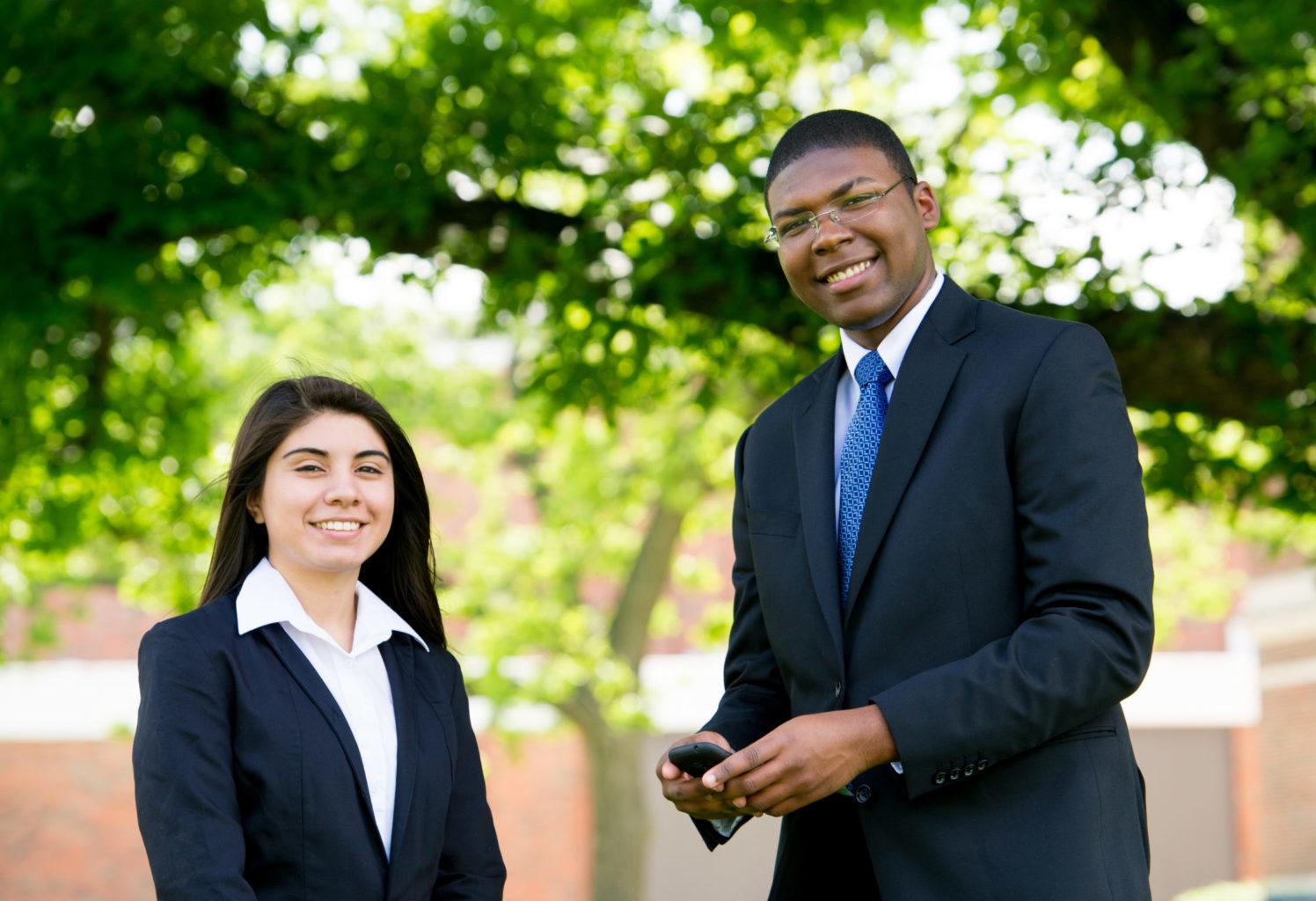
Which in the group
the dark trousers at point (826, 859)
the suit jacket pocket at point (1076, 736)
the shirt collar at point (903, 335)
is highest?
the shirt collar at point (903, 335)

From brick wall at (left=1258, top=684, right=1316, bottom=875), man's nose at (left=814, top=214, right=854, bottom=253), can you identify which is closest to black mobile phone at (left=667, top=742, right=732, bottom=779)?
man's nose at (left=814, top=214, right=854, bottom=253)

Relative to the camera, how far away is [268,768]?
104 inches

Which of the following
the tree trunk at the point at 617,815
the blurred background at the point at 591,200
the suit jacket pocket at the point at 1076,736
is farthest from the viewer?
the tree trunk at the point at 617,815

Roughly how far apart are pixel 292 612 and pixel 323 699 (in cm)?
18

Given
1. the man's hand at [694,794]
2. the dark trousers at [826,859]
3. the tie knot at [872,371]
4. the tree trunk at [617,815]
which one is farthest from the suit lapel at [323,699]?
the tree trunk at [617,815]

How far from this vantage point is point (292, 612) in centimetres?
282

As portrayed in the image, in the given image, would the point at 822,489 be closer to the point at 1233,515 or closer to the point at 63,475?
the point at 1233,515

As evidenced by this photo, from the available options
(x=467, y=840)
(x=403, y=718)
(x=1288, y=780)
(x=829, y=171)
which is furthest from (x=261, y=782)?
(x=1288, y=780)

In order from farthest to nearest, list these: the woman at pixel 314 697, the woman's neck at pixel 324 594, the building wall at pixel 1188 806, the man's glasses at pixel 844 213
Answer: the building wall at pixel 1188 806 → the woman's neck at pixel 324 594 → the man's glasses at pixel 844 213 → the woman at pixel 314 697

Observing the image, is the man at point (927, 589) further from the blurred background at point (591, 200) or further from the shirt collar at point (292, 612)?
the blurred background at point (591, 200)

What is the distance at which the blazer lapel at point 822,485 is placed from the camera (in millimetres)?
2641

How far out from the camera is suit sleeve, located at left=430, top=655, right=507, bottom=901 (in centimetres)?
287

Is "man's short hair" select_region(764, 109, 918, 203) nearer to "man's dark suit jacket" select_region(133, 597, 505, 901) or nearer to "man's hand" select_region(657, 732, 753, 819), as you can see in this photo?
"man's hand" select_region(657, 732, 753, 819)

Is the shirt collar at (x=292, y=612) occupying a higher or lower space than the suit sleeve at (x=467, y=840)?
higher
